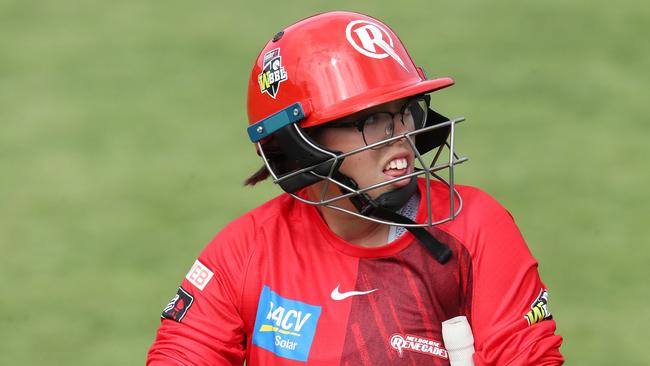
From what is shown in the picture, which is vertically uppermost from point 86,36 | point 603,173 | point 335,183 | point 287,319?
point 86,36

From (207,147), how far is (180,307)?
2.79m

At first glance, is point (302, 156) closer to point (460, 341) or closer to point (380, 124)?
point (380, 124)

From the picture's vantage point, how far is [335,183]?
3.79 m

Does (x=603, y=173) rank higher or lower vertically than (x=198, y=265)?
lower

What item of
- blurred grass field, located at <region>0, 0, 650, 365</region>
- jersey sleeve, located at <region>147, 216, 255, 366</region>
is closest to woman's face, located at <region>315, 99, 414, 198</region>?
jersey sleeve, located at <region>147, 216, 255, 366</region>

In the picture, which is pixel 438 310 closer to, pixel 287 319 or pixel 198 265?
pixel 287 319

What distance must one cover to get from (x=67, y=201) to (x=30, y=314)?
80 cm

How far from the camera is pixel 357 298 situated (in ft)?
12.7

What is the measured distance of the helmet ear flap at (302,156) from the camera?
376cm

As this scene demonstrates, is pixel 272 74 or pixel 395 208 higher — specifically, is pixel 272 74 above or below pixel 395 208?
above

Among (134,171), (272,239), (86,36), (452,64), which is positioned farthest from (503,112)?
(272,239)

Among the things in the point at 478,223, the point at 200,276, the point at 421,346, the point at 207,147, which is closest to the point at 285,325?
the point at 200,276

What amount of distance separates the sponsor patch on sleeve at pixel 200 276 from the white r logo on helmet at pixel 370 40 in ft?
2.57

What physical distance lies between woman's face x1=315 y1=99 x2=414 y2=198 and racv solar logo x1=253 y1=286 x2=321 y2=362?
1.30ft
